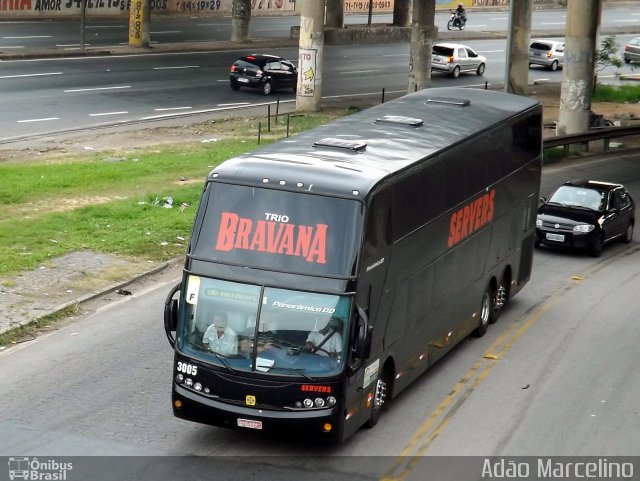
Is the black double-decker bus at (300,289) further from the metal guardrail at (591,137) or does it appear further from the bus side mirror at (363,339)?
the metal guardrail at (591,137)

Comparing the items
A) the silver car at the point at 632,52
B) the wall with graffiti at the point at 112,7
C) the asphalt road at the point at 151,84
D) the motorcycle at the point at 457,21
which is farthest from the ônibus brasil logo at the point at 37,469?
the motorcycle at the point at 457,21

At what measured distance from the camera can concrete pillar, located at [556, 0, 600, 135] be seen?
41.4 meters

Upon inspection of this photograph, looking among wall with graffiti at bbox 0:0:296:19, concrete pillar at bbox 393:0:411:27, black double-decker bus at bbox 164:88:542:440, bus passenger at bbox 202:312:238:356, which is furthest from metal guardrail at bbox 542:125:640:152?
wall with graffiti at bbox 0:0:296:19

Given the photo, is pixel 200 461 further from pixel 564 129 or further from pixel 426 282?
pixel 564 129

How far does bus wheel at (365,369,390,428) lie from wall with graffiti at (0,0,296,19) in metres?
53.3

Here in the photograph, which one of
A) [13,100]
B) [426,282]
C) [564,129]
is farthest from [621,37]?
[426,282]

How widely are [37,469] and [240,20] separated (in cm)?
5067

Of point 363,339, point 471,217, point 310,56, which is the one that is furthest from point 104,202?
point 310,56

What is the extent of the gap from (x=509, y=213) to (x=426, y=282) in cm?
454

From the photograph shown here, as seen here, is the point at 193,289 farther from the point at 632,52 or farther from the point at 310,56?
the point at 632,52

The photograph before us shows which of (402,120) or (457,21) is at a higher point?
(457,21)

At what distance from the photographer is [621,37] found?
7662 cm

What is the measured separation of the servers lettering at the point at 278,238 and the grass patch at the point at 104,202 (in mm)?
8791

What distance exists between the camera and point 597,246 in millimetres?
26391
